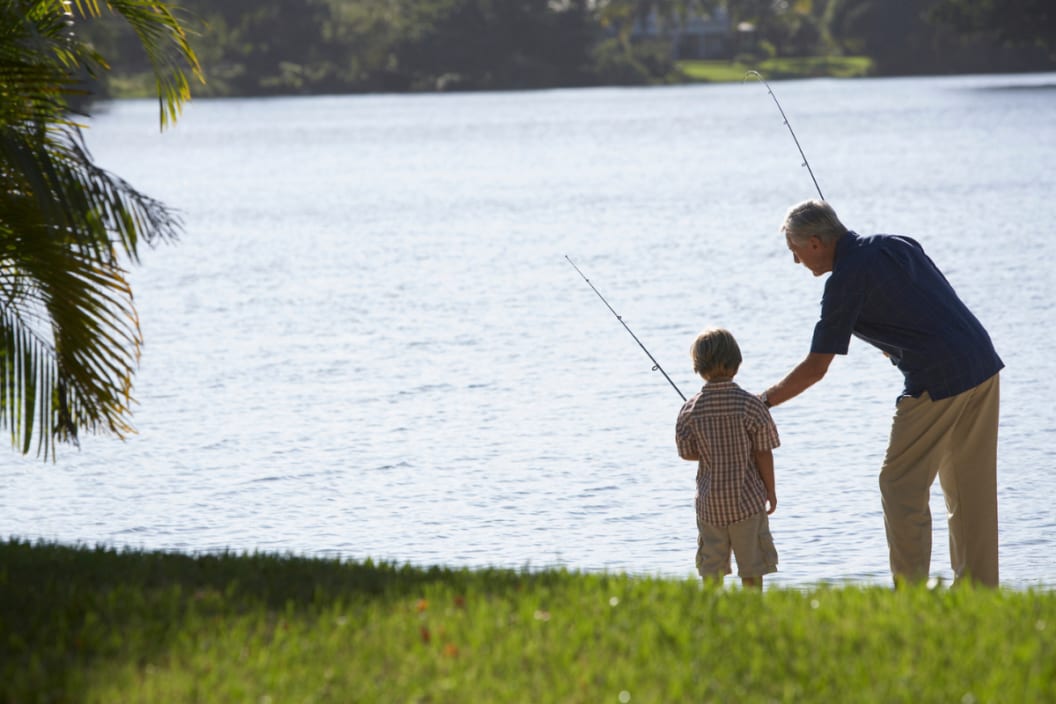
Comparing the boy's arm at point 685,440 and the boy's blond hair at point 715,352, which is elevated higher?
the boy's blond hair at point 715,352

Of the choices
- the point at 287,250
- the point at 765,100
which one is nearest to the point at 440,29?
the point at 765,100

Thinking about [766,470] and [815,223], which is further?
[766,470]

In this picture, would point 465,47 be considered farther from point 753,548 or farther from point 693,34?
point 753,548

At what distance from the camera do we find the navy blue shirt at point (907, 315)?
552 centimetres

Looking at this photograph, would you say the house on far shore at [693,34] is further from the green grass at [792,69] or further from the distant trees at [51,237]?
the distant trees at [51,237]

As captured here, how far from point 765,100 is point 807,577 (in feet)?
229

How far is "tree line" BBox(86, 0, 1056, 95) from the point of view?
97.8 m

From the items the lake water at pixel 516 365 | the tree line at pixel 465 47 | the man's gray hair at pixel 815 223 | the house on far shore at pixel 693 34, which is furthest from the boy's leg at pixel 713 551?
the house on far shore at pixel 693 34

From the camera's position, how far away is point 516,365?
539 inches

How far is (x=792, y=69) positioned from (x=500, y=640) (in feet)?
351

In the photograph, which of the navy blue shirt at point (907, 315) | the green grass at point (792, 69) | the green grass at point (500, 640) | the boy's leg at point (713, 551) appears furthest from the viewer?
the green grass at point (792, 69)

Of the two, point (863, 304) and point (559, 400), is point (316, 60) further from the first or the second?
point (863, 304)

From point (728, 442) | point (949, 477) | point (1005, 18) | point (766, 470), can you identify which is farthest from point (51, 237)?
point (1005, 18)

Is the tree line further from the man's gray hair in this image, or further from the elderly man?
the man's gray hair
